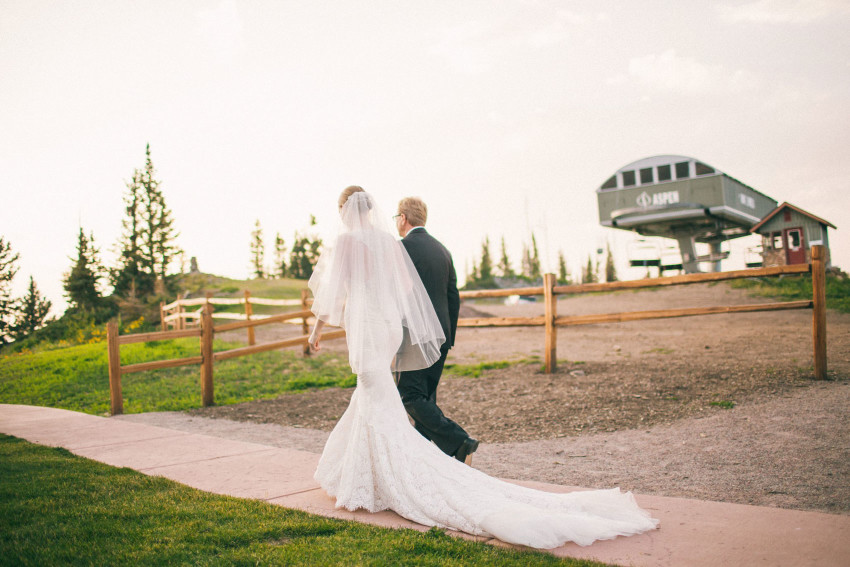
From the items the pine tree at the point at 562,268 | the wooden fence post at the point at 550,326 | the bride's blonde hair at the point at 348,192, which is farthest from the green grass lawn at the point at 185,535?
the pine tree at the point at 562,268

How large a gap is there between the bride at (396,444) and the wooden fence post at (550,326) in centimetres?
545

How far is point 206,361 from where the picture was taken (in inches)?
340

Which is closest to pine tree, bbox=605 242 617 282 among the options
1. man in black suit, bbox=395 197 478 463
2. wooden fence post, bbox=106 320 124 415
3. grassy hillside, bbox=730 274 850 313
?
grassy hillside, bbox=730 274 850 313

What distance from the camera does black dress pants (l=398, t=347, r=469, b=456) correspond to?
397 centimetres

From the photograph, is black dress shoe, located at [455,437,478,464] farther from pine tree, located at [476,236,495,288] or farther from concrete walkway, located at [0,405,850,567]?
pine tree, located at [476,236,495,288]

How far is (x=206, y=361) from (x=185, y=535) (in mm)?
6135

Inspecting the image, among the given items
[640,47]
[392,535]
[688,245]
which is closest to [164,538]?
[392,535]

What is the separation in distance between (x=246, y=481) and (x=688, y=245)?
2886cm

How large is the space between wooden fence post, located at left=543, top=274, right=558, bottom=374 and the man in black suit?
4.83 meters

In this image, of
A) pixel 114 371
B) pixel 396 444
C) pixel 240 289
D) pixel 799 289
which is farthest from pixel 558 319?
pixel 240 289

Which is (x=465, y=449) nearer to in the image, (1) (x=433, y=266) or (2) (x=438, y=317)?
(2) (x=438, y=317)

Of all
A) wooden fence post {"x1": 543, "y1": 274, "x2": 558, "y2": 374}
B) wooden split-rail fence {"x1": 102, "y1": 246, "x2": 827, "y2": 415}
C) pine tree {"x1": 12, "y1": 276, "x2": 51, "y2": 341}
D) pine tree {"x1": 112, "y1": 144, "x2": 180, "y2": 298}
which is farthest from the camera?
pine tree {"x1": 112, "y1": 144, "x2": 180, "y2": 298}

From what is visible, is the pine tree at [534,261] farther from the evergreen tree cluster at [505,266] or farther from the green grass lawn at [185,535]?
the green grass lawn at [185,535]

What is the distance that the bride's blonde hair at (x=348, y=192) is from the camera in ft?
13.4
